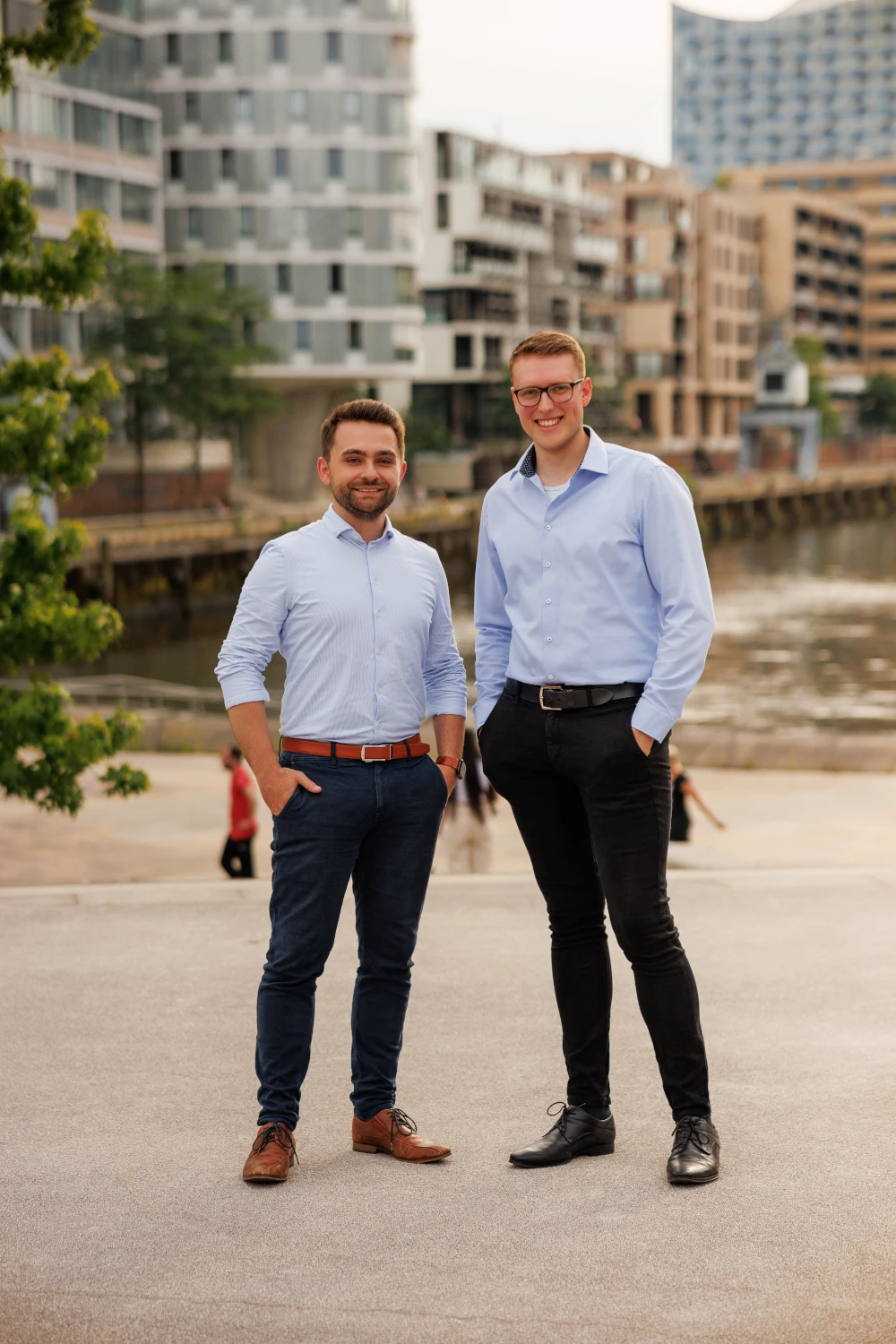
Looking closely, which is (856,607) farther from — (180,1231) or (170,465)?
(180,1231)

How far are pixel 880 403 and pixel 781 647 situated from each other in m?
93.5

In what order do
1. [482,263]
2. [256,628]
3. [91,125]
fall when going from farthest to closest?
[482,263] → [91,125] → [256,628]

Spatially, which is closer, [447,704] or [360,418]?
[360,418]

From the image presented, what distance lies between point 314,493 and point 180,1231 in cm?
7131

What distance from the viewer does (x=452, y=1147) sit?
4.33 meters

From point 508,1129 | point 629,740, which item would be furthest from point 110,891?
point 629,740

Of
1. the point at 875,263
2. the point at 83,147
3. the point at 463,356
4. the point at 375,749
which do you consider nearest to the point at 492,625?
the point at 375,749

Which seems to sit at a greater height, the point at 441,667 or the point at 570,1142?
the point at 441,667

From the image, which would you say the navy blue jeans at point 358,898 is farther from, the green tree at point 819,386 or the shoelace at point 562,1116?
the green tree at point 819,386

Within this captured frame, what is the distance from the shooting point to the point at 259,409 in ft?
215

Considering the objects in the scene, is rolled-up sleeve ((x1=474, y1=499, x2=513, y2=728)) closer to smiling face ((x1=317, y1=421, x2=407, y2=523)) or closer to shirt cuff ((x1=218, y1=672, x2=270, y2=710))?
smiling face ((x1=317, y1=421, x2=407, y2=523))

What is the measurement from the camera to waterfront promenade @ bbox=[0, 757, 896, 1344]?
134 inches

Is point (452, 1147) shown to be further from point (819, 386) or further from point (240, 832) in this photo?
point (819, 386)

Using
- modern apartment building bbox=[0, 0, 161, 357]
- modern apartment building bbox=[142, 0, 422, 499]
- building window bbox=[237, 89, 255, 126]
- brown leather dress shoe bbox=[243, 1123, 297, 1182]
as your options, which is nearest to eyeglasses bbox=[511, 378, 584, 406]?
brown leather dress shoe bbox=[243, 1123, 297, 1182]
